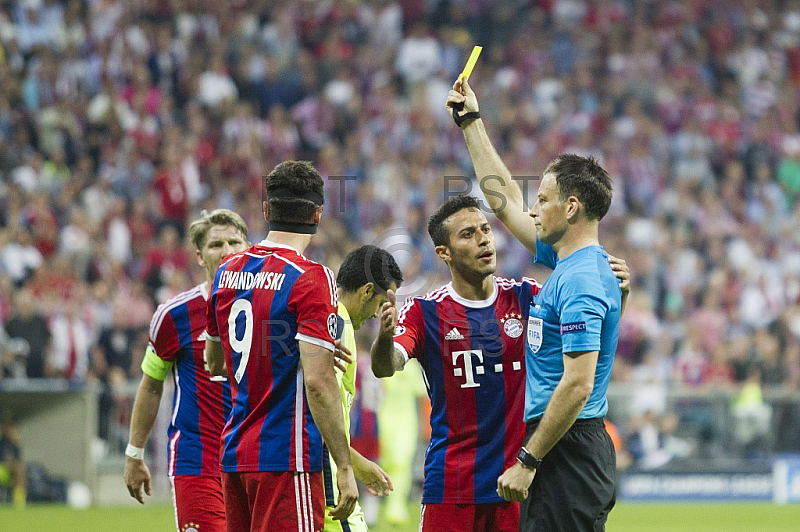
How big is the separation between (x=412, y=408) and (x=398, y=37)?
10.1m

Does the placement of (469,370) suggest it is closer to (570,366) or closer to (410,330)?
(410,330)

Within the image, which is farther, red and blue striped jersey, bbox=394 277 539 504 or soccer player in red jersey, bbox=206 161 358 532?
red and blue striped jersey, bbox=394 277 539 504

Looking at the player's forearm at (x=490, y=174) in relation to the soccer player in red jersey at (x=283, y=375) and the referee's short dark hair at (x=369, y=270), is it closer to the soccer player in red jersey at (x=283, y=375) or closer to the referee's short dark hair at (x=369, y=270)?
the referee's short dark hair at (x=369, y=270)

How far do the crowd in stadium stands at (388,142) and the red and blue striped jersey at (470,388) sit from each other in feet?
27.7

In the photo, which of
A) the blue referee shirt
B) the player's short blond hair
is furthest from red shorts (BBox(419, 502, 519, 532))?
the player's short blond hair

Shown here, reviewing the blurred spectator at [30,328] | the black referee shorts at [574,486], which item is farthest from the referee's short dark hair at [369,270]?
the blurred spectator at [30,328]

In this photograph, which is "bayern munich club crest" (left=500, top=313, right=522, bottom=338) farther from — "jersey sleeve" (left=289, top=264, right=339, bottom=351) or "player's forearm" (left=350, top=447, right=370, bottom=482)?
"jersey sleeve" (left=289, top=264, right=339, bottom=351)

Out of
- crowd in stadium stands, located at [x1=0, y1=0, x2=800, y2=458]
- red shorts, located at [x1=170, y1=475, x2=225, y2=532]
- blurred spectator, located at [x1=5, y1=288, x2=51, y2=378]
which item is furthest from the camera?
crowd in stadium stands, located at [x1=0, y1=0, x2=800, y2=458]

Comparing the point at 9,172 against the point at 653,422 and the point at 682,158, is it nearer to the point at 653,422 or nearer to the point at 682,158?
the point at 653,422

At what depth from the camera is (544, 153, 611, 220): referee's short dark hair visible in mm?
4660

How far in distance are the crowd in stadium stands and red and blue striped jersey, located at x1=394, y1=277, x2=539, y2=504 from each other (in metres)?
8.45

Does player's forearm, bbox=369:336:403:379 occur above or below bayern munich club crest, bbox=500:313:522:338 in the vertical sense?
below

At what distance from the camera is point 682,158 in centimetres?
1977

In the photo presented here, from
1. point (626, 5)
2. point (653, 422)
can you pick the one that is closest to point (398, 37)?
point (626, 5)
